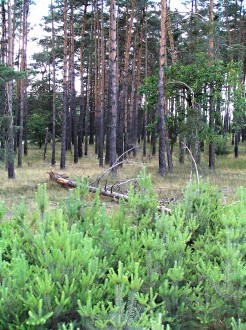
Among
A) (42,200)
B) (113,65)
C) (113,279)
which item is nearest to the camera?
(113,279)

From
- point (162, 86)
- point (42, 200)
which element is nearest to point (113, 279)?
point (42, 200)

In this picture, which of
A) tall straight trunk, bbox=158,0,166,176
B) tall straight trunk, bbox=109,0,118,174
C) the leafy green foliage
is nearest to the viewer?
the leafy green foliage

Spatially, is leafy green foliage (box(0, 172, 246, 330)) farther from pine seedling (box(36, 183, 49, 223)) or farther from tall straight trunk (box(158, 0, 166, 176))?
tall straight trunk (box(158, 0, 166, 176))

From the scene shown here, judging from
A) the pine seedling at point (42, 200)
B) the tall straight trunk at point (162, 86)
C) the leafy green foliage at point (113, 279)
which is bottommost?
the leafy green foliage at point (113, 279)

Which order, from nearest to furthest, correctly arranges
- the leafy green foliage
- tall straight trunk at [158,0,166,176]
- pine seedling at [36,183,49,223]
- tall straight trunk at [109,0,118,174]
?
the leafy green foliage
pine seedling at [36,183,49,223]
tall straight trunk at [109,0,118,174]
tall straight trunk at [158,0,166,176]

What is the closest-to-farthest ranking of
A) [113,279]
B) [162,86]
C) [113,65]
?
[113,279] < [113,65] < [162,86]

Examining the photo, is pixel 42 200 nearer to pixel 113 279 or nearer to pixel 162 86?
pixel 113 279

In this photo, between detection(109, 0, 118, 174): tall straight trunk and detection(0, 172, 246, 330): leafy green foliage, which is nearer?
detection(0, 172, 246, 330): leafy green foliage

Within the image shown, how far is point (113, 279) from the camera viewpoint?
2.09 m

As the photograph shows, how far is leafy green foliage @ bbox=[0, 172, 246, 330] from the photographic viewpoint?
2.10 m

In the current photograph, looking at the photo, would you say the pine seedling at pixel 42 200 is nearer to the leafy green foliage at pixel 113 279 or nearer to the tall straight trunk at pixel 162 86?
the leafy green foliage at pixel 113 279

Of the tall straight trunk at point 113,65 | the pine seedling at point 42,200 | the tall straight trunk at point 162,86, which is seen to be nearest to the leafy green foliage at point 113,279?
the pine seedling at point 42,200

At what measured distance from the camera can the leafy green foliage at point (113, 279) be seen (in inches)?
82.7

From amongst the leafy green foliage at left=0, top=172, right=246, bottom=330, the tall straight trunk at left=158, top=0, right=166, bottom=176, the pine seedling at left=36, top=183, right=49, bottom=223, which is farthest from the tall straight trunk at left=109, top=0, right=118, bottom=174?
the pine seedling at left=36, top=183, right=49, bottom=223
